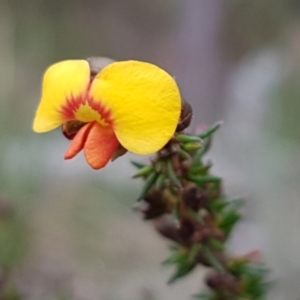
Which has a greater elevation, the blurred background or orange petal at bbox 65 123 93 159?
the blurred background

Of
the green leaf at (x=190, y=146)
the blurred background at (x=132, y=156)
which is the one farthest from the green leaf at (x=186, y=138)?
the blurred background at (x=132, y=156)

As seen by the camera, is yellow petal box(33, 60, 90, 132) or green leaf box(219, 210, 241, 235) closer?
yellow petal box(33, 60, 90, 132)

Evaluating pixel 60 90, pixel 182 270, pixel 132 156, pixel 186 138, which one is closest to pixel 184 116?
pixel 186 138

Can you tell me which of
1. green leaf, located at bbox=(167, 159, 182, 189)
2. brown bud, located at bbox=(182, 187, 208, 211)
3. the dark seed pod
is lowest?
green leaf, located at bbox=(167, 159, 182, 189)

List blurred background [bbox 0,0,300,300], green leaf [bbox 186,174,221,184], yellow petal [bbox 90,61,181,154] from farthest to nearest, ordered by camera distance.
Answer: blurred background [bbox 0,0,300,300] → green leaf [bbox 186,174,221,184] → yellow petal [bbox 90,61,181,154]

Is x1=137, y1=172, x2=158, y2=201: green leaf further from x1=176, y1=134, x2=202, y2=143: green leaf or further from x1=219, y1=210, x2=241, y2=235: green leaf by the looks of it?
x1=219, y1=210, x2=241, y2=235: green leaf

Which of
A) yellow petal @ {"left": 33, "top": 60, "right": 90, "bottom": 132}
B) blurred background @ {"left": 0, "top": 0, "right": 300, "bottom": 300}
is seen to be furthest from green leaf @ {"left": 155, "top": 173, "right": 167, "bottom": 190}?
blurred background @ {"left": 0, "top": 0, "right": 300, "bottom": 300}

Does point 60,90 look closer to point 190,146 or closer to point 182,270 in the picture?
point 190,146
